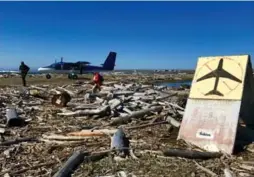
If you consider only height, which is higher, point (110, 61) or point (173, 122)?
point (110, 61)

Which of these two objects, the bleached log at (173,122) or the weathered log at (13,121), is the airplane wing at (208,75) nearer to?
the bleached log at (173,122)

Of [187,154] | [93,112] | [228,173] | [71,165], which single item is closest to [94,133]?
[71,165]

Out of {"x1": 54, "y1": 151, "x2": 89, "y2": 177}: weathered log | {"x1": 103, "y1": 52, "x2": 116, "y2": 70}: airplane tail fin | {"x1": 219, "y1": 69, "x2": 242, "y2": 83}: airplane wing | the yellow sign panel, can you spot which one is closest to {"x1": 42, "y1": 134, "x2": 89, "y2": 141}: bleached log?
{"x1": 54, "y1": 151, "x2": 89, "y2": 177}: weathered log

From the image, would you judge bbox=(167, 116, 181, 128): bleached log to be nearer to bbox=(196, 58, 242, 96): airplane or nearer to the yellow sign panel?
the yellow sign panel

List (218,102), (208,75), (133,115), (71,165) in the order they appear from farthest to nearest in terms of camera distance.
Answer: (133,115), (208,75), (218,102), (71,165)

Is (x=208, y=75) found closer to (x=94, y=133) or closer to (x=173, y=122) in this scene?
(x=173, y=122)

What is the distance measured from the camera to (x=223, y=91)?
9211 mm

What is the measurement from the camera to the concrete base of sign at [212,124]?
8477 millimetres

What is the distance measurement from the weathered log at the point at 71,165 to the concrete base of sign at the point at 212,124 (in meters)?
2.95

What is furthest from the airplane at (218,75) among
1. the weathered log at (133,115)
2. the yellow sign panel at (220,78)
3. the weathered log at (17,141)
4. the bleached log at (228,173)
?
the weathered log at (17,141)

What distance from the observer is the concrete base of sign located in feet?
27.8

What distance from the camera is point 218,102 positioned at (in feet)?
30.0

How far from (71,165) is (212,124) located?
3.86m

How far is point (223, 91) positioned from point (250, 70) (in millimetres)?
1086
